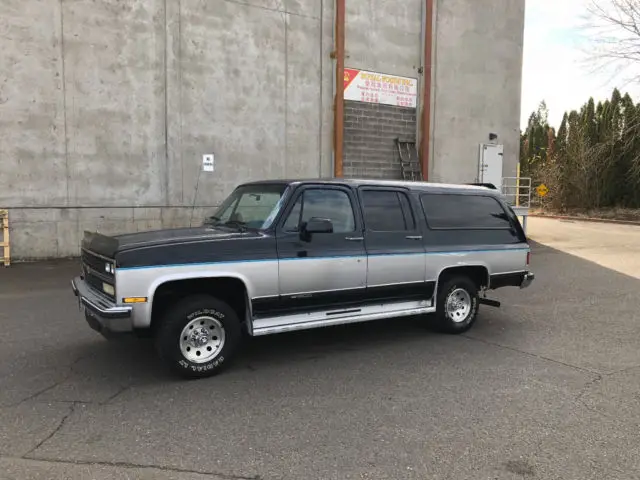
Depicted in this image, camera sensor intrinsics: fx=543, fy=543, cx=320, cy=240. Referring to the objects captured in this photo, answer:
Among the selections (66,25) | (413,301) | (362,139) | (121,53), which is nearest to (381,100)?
(362,139)

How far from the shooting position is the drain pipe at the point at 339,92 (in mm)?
15477

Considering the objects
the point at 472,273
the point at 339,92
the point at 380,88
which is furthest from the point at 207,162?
the point at 472,273

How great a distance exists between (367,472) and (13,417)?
277 centimetres

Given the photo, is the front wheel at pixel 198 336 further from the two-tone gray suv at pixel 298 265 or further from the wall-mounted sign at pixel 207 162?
the wall-mounted sign at pixel 207 162

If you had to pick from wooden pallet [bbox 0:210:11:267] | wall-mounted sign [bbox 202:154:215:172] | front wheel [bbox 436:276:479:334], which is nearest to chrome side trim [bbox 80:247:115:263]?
front wheel [bbox 436:276:479:334]

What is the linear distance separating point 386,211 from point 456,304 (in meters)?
1.59

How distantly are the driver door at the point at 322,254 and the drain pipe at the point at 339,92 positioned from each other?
9846 millimetres

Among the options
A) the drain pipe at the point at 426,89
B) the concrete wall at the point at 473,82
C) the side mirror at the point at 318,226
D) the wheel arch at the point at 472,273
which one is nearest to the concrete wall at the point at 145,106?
the drain pipe at the point at 426,89

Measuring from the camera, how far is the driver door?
542cm

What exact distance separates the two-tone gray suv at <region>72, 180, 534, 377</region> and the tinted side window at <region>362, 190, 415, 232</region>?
1cm

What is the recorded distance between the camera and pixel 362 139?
53.7ft

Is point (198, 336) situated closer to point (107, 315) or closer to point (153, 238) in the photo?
point (107, 315)

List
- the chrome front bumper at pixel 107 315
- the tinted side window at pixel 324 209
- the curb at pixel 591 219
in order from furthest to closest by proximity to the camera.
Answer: the curb at pixel 591 219
the tinted side window at pixel 324 209
the chrome front bumper at pixel 107 315

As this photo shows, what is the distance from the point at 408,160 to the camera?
56.4 feet
